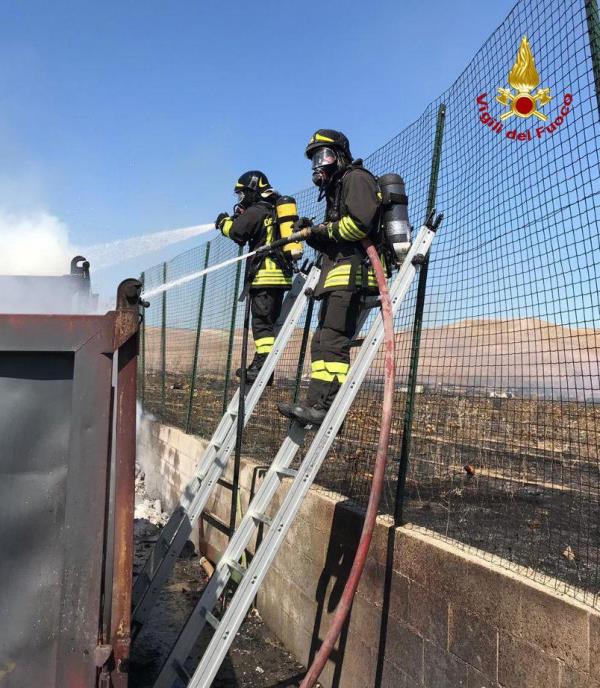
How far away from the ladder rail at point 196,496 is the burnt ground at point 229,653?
62 cm

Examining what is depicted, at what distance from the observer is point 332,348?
3531 mm

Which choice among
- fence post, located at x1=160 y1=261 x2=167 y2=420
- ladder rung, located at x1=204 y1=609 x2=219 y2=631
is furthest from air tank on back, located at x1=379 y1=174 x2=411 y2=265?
fence post, located at x1=160 y1=261 x2=167 y2=420

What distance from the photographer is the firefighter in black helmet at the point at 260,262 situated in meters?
5.23

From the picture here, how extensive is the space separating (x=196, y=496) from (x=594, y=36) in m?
3.25

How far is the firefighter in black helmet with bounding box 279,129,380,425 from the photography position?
3414 mm

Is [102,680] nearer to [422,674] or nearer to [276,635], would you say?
[422,674]

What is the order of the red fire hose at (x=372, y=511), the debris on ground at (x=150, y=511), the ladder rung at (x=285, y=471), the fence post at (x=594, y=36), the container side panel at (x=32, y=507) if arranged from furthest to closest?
the debris on ground at (x=150, y=511) → the ladder rung at (x=285, y=471) → the red fire hose at (x=372, y=511) → the fence post at (x=594, y=36) → the container side panel at (x=32, y=507)

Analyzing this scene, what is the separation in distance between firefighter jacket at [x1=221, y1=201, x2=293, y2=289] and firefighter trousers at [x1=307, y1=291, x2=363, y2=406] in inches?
62.4

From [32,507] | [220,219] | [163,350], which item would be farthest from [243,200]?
[163,350]

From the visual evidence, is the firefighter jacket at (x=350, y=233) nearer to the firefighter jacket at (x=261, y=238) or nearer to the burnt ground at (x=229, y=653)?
the firefighter jacket at (x=261, y=238)

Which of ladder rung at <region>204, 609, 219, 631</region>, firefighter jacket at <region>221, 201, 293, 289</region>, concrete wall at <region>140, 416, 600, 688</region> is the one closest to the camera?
concrete wall at <region>140, 416, 600, 688</region>

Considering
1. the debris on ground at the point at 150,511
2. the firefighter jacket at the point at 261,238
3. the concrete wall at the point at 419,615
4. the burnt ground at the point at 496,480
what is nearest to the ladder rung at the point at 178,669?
the concrete wall at the point at 419,615

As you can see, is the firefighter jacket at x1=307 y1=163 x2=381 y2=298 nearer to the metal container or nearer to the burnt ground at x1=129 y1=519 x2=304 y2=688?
the metal container

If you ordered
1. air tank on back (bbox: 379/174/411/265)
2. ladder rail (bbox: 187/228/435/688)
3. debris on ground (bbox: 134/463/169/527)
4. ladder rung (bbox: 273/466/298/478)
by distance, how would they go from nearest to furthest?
1. ladder rail (bbox: 187/228/435/688)
2. ladder rung (bbox: 273/466/298/478)
3. air tank on back (bbox: 379/174/411/265)
4. debris on ground (bbox: 134/463/169/527)
